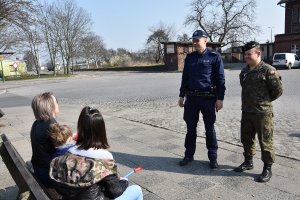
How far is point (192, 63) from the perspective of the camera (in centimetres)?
485

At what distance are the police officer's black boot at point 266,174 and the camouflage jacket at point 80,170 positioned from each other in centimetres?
246

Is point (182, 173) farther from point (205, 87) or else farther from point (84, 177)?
point (84, 177)

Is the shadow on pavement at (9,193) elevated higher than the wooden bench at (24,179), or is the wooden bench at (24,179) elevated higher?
the wooden bench at (24,179)

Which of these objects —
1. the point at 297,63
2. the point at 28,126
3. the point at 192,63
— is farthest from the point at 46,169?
the point at 297,63

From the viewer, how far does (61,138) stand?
315 cm

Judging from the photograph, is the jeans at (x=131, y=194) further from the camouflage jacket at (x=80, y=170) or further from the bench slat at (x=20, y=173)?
the bench slat at (x=20, y=173)

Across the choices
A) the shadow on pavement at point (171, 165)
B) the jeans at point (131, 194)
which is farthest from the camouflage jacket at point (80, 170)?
the shadow on pavement at point (171, 165)

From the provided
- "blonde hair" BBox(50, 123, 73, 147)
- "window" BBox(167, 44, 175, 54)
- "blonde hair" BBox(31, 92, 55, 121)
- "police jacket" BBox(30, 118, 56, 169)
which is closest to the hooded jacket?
"blonde hair" BBox(50, 123, 73, 147)

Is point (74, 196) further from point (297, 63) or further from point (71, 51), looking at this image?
point (71, 51)

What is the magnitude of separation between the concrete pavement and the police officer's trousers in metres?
0.31

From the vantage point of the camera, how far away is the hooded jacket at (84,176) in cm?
254

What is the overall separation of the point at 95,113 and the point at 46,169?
3.61ft

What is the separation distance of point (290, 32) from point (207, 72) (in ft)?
145

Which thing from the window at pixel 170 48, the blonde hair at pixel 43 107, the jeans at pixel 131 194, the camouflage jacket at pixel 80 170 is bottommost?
the jeans at pixel 131 194
